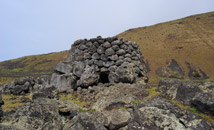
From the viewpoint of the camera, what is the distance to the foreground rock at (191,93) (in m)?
7.39

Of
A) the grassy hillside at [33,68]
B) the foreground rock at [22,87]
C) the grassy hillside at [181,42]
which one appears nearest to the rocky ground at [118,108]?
the foreground rock at [22,87]

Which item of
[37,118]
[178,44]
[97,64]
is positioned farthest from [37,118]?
[178,44]

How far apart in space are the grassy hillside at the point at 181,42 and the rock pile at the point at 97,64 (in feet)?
192

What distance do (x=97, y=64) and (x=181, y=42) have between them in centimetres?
9910

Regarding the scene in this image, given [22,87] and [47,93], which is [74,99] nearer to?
[47,93]

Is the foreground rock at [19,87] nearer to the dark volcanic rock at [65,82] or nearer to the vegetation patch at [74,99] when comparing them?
the dark volcanic rock at [65,82]

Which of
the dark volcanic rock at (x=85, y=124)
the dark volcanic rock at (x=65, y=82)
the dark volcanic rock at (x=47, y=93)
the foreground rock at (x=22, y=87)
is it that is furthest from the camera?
the foreground rock at (x=22, y=87)

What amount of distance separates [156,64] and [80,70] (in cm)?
7403

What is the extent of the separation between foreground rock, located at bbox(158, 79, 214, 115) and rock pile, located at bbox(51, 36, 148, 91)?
4407 mm

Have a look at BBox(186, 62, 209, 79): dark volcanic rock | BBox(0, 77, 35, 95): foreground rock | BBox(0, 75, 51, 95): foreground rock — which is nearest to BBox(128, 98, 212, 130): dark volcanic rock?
BBox(0, 75, 51, 95): foreground rock

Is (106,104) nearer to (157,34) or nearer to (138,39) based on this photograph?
(138,39)

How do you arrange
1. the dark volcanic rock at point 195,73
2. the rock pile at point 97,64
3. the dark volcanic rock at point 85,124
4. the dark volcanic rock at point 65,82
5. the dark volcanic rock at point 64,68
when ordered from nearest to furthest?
1. the dark volcanic rock at point 85,124
2. the rock pile at point 97,64
3. the dark volcanic rock at point 65,82
4. the dark volcanic rock at point 64,68
5. the dark volcanic rock at point 195,73

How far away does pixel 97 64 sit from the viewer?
16234 millimetres

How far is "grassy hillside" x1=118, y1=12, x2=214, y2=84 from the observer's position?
82938 mm
